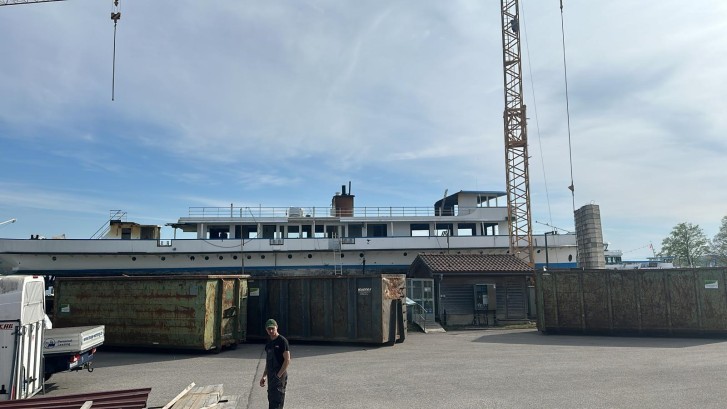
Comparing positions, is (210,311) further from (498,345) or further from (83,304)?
(498,345)

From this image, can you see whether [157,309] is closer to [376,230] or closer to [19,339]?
[19,339]

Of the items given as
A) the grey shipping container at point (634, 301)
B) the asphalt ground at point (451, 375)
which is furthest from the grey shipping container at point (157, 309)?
the grey shipping container at point (634, 301)

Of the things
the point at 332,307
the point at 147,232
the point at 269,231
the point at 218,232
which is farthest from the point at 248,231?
the point at 332,307

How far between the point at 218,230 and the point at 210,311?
17.4 metres

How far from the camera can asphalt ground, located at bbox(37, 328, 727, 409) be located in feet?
23.3

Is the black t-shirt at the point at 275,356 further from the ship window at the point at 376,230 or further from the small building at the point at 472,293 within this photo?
the ship window at the point at 376,230

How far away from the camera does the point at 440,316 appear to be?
63.7 ft

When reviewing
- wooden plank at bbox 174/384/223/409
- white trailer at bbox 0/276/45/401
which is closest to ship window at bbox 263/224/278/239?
white trailer at bbox 0/276/45/401

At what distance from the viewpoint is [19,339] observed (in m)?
6.84

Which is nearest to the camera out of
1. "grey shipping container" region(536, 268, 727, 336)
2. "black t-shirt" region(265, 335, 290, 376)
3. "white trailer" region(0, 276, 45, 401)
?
"black t-shirt" region(265, 335, 290, 376)

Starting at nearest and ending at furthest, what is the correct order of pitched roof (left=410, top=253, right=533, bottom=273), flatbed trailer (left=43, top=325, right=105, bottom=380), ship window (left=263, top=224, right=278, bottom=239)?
flatbed trailer (left=43, top=325, right=105, bottom=380) → pitched roof (left=410, top=253, right=533, bottom=273) → ship window (left=263, top=224, right=278, bottom=239)

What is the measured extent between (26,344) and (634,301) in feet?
53.4

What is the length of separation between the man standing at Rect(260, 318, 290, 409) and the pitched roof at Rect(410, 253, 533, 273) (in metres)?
14.1

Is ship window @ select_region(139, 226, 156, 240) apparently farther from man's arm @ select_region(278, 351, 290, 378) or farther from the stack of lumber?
man's arm @ select_region(278, 351, 290, 378)
